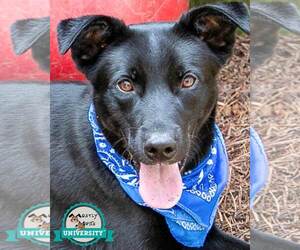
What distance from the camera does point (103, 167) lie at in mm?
4180

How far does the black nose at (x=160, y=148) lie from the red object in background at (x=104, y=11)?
55 centimetres

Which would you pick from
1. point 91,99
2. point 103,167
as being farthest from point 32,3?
point 103,167

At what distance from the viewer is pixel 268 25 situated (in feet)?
13.3

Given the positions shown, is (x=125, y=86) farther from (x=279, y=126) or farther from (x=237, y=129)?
(x=279, y=126)

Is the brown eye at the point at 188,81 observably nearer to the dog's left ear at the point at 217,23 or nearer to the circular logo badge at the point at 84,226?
the dog's left ear at the point at 217,23

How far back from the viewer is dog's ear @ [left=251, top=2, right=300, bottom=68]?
399 centimetres

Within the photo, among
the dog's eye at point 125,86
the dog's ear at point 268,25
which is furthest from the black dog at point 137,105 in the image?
the dog's ear at point 268,25

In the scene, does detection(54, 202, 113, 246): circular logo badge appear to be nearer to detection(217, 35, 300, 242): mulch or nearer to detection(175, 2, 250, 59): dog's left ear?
detection(217, 35, 300, 242): mulch

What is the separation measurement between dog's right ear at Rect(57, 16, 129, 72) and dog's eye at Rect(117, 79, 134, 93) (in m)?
0.19

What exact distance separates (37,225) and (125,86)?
2.33 feet

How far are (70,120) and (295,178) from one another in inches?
39.8

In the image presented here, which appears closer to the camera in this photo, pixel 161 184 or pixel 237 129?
pixel 161 184

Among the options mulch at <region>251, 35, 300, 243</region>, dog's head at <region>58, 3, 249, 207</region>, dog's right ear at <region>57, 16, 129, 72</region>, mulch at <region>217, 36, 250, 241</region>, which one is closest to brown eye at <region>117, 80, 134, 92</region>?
dog's head at <region>58, 3, 249, 207</region>

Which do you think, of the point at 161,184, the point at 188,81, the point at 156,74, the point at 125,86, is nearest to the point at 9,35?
the point at 125,86
